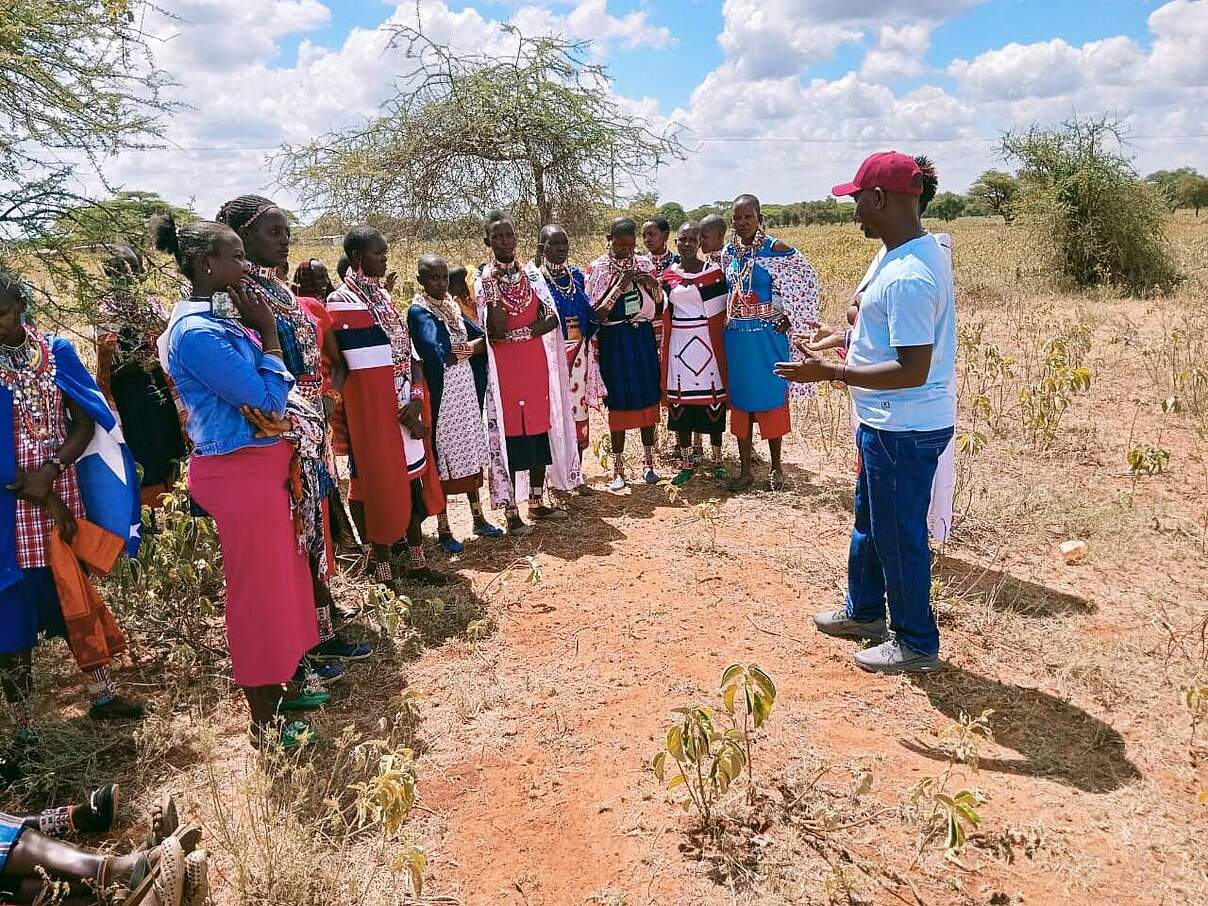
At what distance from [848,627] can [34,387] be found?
3.52m

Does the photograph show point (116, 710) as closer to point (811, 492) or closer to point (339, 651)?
point (339, 651)

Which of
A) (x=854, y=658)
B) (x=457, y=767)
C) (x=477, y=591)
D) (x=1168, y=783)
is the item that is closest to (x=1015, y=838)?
(x=1168, y=783)

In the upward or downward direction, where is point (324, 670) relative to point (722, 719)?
upward

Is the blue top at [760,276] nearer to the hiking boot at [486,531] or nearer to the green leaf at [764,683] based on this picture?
the hiking boot at [486,531]

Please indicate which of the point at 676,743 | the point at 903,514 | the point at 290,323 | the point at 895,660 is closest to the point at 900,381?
the point at 903,514

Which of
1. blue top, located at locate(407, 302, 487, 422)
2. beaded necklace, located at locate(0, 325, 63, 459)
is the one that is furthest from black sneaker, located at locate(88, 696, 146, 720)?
blue top, located at locate(407, 302, 487, 422)

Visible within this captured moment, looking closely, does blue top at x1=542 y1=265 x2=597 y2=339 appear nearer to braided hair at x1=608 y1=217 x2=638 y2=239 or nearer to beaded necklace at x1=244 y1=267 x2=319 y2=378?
braided hair at x1=608 y1=217 x2=638 y2=239

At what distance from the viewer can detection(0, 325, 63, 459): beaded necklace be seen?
2.98 meters

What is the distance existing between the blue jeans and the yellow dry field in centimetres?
28

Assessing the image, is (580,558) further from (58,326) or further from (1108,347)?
(1108,347)

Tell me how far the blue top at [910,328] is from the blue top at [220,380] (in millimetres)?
2179

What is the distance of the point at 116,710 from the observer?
10.9 ft

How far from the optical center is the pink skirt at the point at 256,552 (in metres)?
2.82

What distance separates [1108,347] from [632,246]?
6451 millimetres
